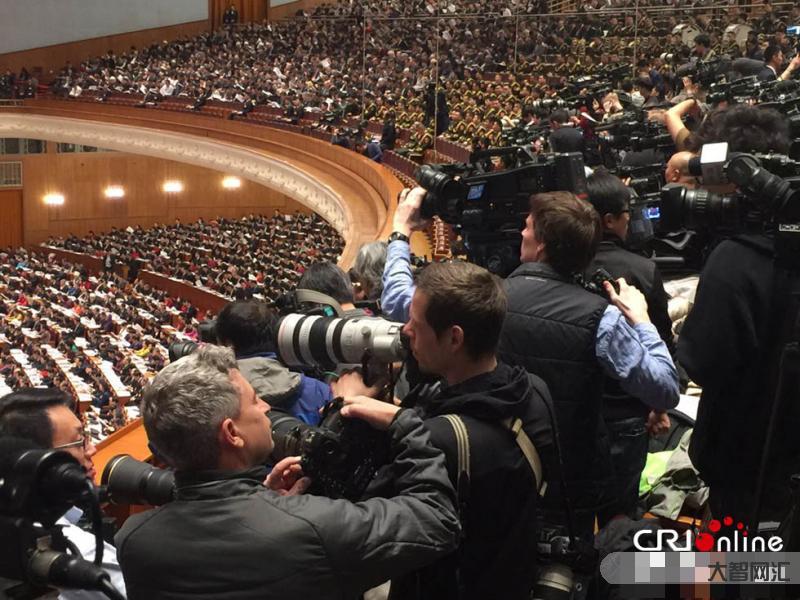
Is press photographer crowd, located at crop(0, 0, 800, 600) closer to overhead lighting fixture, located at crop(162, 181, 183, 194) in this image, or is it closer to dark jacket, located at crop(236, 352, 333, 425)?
dark jacket, located at crop(236, 352, 333, 425)

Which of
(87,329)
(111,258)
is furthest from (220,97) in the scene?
(87,329)

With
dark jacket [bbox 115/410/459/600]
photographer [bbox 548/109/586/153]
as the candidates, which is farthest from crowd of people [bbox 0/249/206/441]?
dark jacket [bbox 115/410/459/600]

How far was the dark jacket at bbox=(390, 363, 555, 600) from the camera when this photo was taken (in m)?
1.43

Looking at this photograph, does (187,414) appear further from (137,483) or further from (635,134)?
(635,134)

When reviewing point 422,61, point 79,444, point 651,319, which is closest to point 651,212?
point 651,319

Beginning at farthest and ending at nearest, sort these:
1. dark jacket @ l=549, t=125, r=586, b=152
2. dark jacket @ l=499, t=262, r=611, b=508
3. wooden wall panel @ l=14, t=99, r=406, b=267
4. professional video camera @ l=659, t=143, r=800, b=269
Result: wooden wall panel @ l=14, t=99, r=406, b=267 → dark jacket @ l=549, t=125, r=586, b=152 → dark jacket @ l=499, t=262, r=611, b=508 → professional video camera @ l=659, t=143, r=800, b=269

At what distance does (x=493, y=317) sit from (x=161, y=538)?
21.9 inches

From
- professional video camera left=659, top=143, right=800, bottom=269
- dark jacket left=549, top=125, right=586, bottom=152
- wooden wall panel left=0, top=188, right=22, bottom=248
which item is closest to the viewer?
professional video camera left=659, top=143, right=800, bottom=269

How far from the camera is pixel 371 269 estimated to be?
2721mm

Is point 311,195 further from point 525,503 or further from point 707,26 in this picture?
point 525,503

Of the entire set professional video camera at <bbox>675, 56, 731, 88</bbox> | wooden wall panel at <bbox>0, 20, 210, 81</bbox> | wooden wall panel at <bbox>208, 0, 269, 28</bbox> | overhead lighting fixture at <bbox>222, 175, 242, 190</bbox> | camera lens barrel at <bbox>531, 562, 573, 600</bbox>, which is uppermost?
wooden wall panel at <bbox>208, 0, 269, 28</bbox>

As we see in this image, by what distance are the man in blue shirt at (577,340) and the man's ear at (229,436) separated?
23.6 inches

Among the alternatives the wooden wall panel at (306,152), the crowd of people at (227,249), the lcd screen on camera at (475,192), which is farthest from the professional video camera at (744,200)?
the crowd of people at (227,249)

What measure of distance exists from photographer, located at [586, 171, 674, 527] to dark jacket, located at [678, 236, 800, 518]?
0.23 metres
